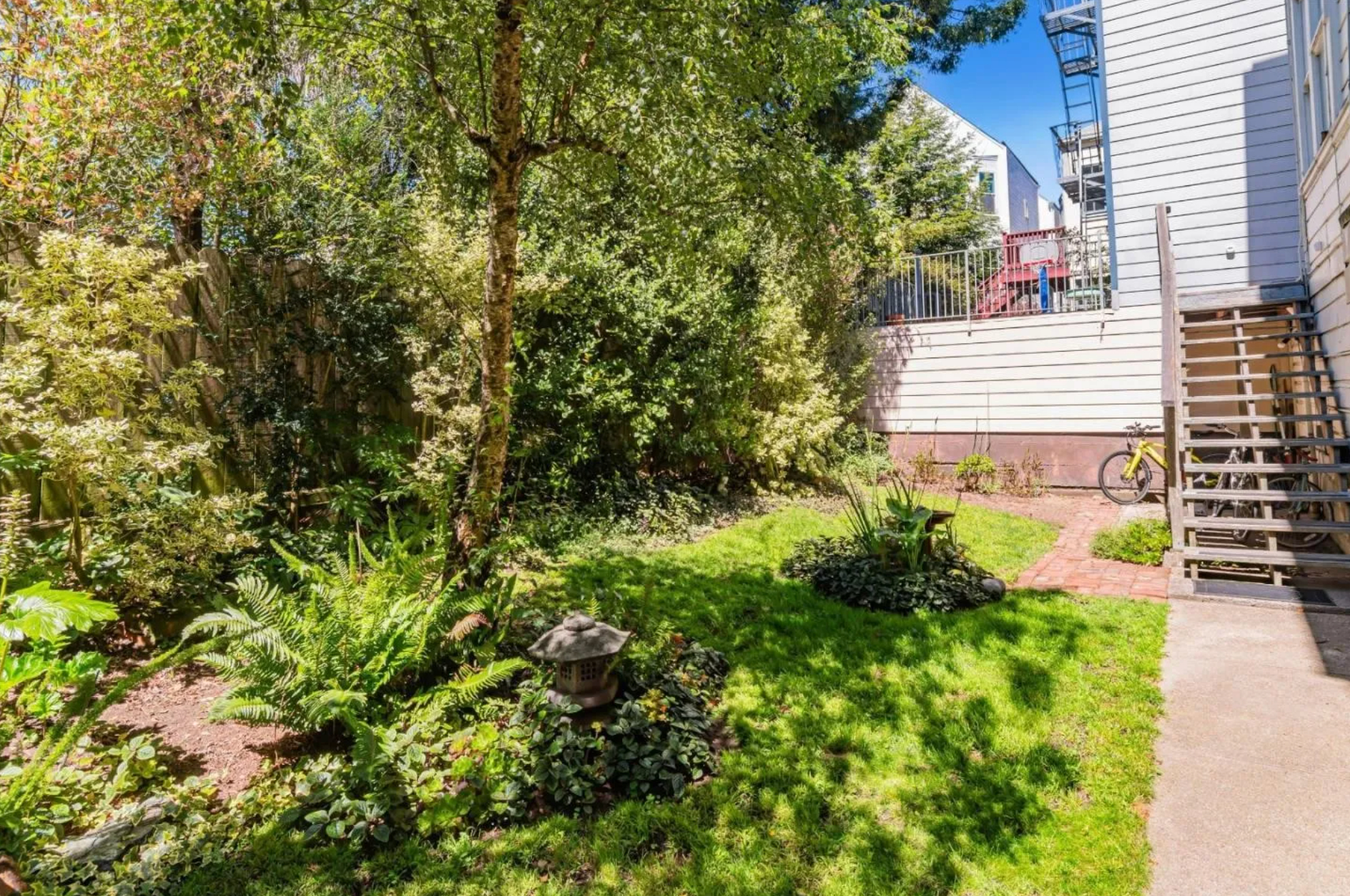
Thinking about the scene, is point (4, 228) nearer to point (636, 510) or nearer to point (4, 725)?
point (4, 725)

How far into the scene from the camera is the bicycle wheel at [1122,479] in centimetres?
889

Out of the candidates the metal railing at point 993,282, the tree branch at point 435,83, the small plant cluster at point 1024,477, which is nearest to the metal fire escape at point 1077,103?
the metal railing at point 993,282

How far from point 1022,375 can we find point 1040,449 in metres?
1.16

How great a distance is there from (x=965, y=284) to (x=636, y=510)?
6956 mm

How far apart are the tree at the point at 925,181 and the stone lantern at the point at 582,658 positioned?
11618 mm

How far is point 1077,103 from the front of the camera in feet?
61.4

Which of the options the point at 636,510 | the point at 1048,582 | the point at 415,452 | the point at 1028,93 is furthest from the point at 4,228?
the point at 1028,93

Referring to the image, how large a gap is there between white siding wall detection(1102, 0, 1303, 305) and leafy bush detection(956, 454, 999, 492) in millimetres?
2973

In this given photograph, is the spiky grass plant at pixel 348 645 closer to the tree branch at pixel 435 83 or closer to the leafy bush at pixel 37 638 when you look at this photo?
the leafy bush at pixel 37 638

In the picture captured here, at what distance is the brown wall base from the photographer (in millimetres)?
9844

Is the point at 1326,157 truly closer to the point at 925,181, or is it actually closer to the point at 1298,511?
the point at 1298,511

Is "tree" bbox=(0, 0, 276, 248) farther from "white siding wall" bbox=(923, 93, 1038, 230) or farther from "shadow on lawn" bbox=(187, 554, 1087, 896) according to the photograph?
"white siding wall" bbox=(923, 93, 1038, 230)

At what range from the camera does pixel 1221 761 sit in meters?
3.08

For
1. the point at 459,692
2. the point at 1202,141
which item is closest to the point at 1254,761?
the point at 459,692
